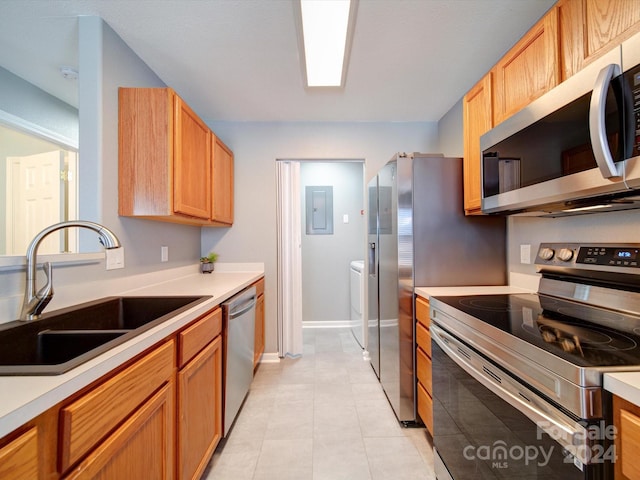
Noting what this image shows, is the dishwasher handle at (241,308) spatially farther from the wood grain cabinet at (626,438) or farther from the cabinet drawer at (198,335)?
the wood grain cabinet at (626,438)

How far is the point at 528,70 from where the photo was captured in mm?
1228

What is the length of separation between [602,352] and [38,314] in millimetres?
1760

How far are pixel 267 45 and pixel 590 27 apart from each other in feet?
5.07

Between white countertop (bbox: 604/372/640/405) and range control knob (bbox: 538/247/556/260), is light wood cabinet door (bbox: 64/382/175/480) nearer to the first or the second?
white countertop (bbox: 604/372/640/405)

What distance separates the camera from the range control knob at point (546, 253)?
52.5 inches

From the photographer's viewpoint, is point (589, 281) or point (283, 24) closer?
point (589, 281)

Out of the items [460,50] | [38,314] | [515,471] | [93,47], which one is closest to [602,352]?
[515,471]

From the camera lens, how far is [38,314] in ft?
3.24

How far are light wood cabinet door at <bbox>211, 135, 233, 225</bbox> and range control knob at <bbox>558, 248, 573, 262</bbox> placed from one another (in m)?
2.21

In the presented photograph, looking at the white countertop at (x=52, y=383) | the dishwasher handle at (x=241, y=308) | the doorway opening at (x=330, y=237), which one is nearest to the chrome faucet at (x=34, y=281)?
the white countertop at (x=52, y=383)

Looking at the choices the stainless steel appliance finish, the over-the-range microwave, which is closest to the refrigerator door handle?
the stainless steel appliance finish

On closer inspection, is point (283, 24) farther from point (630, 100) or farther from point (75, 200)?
point (75, 200)

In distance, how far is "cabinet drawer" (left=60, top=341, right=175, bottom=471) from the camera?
23.4 inches

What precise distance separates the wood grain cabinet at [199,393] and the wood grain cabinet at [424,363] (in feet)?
3.77
